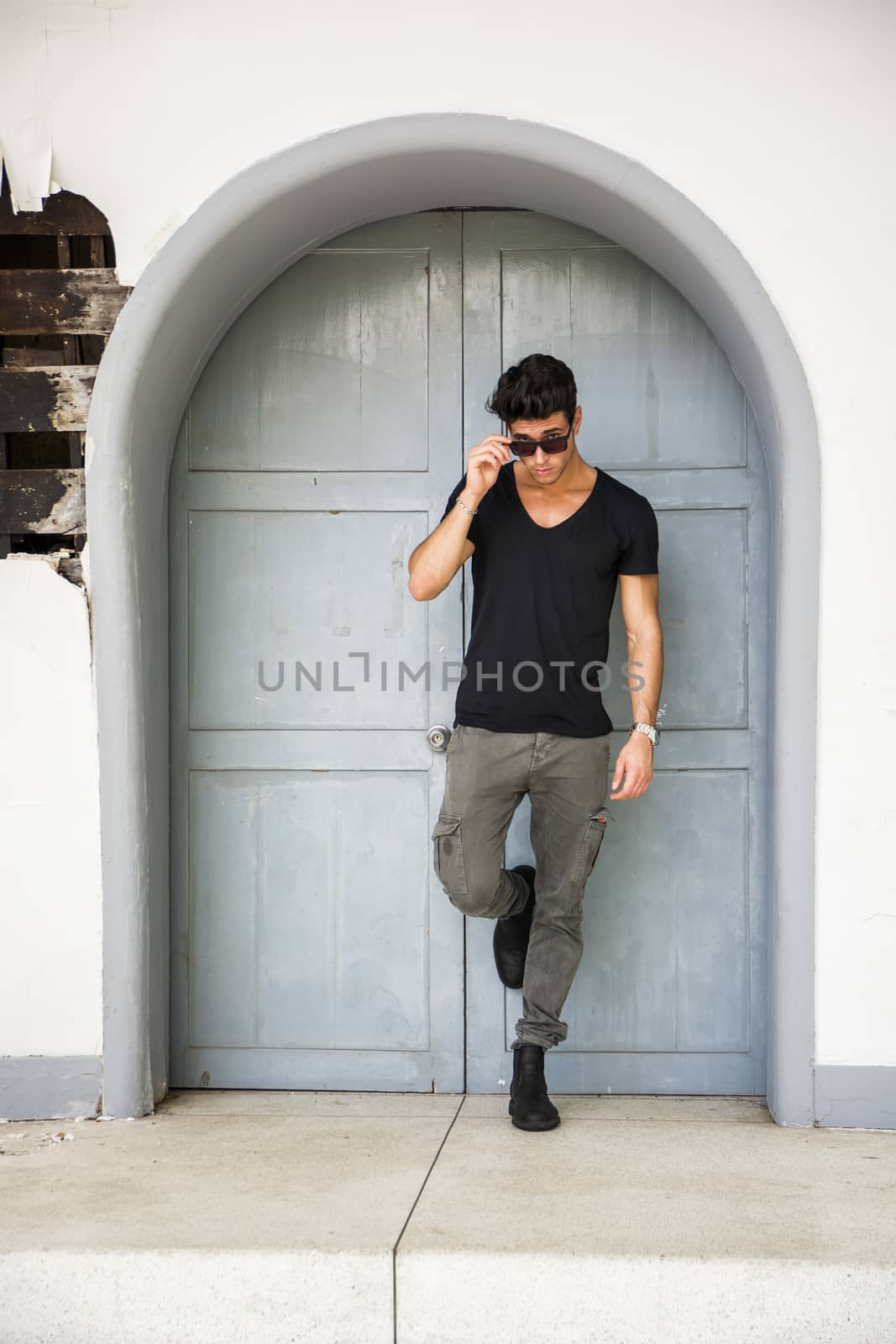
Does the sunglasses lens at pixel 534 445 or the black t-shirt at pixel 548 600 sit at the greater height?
the sunglasses lens at pixel 534 445

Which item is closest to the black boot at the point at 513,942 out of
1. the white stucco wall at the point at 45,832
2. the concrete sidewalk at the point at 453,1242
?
the concrete sidewalk at the point at 453,1242

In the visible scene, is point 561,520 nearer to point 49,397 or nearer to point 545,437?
point 545,437

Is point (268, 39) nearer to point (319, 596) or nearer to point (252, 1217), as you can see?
point (319, 596)

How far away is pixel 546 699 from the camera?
297 cm

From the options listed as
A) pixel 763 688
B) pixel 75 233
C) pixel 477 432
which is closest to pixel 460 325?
pixel 477 432

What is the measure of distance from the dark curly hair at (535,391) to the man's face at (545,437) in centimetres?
2

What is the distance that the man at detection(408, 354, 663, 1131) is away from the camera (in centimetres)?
296

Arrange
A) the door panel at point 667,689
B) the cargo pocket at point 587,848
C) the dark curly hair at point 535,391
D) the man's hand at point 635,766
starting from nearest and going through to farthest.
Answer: the dark curly hair at point 535,391
the man's hand at point 635,766
the cargo pocket at point 587,848
the door panel at point 667,689

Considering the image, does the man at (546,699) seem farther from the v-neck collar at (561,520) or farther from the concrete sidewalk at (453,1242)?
the concrete sidewalk at (453,1242)

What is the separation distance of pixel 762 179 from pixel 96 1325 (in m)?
3.15

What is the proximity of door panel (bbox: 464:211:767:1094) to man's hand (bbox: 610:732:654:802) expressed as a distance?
1.33 feet

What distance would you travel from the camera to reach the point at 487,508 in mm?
3033

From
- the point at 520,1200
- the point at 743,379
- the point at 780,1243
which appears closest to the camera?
the point at 780,1243

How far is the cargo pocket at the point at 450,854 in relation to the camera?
299 cm
